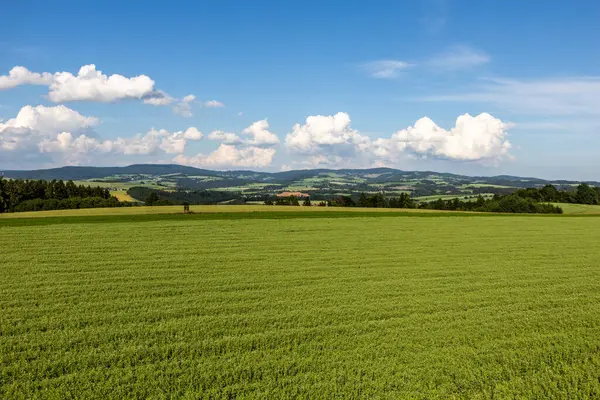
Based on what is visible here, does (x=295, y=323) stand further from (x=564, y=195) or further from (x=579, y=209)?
(x=564, y=195)

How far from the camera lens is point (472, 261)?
22594 mm

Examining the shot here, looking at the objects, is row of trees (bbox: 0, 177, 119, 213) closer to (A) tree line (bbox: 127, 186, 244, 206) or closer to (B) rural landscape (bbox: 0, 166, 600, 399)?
(A) tree line (bbox: 127, 186, 244, 206)

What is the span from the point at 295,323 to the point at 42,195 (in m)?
103

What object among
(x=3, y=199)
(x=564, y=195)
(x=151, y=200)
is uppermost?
(x=564, y=195)

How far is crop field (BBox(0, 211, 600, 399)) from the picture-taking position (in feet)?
28.5

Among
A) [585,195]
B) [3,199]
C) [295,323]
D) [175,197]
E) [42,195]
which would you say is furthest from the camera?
[175,197]

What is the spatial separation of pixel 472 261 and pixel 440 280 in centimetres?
568

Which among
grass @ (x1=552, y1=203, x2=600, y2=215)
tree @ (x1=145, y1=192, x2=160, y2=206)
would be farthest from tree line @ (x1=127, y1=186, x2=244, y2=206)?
grass @ (x1=552, y1=203, x2=600, y2=215)

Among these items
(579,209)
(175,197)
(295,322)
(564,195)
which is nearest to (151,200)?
(175,197)

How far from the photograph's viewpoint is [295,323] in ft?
39.2

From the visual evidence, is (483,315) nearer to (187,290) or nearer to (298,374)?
(298,374)

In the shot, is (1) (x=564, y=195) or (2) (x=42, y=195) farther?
(1) (x=564, y=195)

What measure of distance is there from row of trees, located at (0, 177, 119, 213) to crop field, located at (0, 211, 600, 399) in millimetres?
60778

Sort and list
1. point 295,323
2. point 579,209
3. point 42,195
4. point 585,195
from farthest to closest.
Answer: point 585,195
point 42,195
point 579,209
point 295,323
